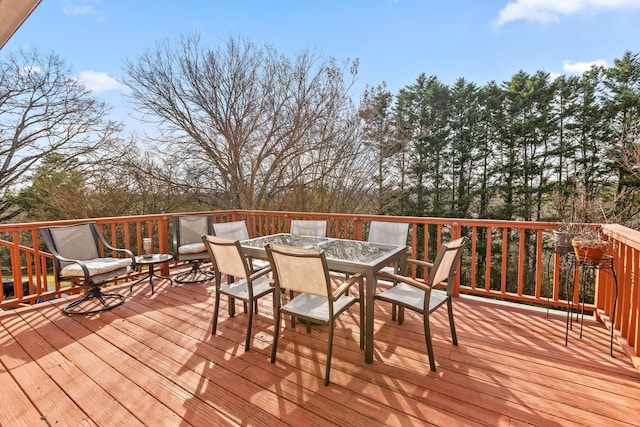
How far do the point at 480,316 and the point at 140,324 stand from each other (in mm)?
3492

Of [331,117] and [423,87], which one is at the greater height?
[423,87]

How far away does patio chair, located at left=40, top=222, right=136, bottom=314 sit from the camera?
3111 millimetres

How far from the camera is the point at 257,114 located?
25.0 ft

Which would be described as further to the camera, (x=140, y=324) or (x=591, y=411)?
(x=140, y=324)

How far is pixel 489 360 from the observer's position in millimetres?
2174

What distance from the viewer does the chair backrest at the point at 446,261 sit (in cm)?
205

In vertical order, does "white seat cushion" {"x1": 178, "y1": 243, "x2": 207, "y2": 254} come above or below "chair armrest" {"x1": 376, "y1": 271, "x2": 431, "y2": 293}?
below

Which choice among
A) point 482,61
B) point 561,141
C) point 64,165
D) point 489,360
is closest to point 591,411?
point 489,360

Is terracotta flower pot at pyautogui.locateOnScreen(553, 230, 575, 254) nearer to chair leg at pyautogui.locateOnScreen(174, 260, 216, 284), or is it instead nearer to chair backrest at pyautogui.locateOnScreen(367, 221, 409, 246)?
chair backrest at pyautogui.locateOnScreen(367, 221, 409, 246)

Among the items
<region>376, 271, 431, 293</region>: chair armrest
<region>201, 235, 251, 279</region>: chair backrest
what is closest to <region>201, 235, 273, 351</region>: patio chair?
<region>201, 235, 251, 279</region>: chair backrest

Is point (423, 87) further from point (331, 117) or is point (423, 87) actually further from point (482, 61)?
point (331, 117)

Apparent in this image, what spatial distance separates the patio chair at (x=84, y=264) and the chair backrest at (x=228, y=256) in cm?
160

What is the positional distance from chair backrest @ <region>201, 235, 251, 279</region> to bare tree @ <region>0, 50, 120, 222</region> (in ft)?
29.8

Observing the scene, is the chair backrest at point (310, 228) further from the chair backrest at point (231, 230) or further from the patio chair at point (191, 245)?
the patio chair at point (191, 245)
